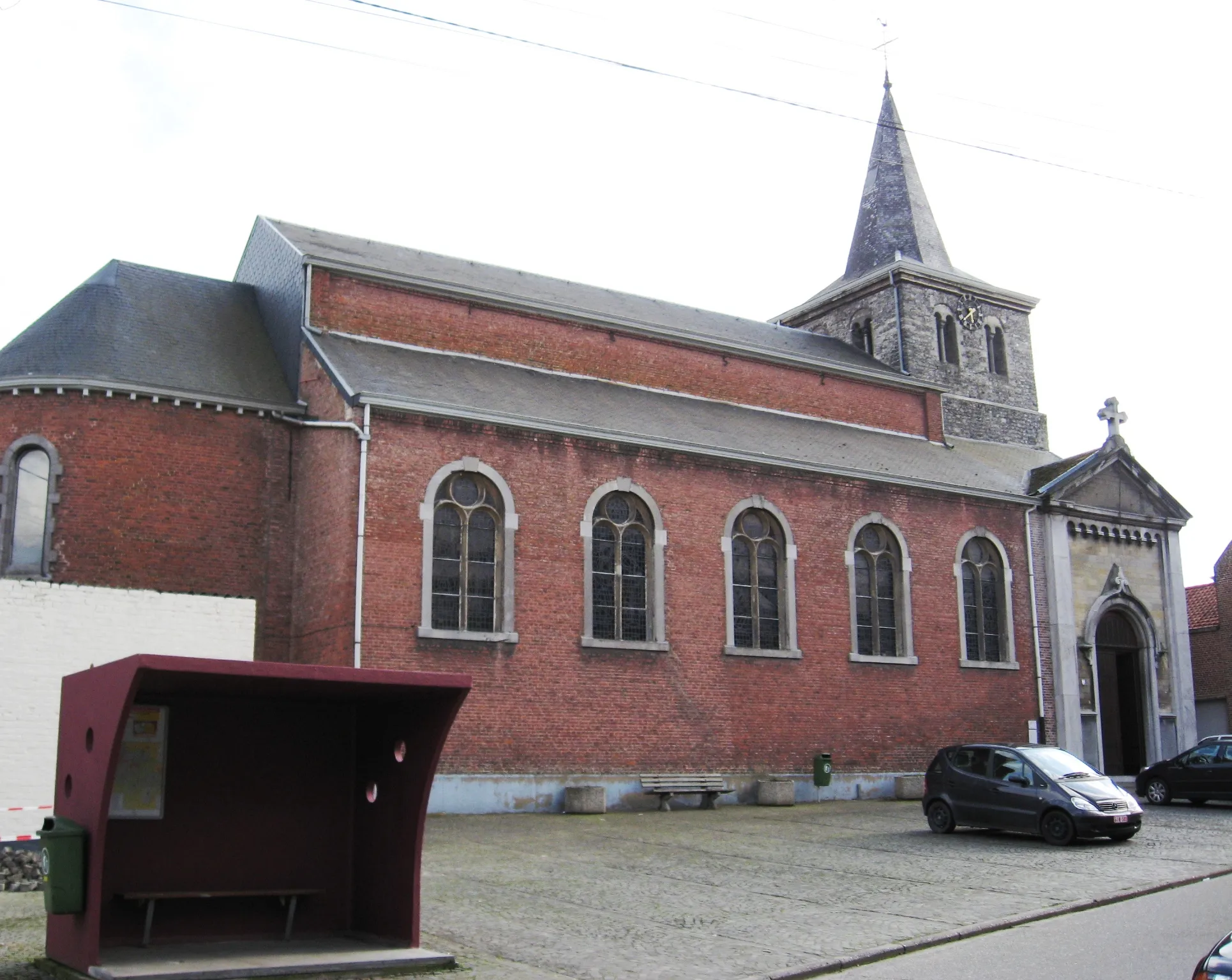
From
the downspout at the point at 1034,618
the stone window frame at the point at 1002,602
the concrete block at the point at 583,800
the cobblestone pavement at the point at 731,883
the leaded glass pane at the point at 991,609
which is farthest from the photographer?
the downspout at the point at 1034,618

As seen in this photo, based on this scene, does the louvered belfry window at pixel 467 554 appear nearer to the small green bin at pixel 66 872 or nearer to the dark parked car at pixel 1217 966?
the small green bin at pixel 66 872

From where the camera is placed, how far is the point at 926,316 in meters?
37.6

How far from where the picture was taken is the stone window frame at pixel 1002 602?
1042 inches

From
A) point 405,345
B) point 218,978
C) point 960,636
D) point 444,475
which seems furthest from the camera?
point 960,636

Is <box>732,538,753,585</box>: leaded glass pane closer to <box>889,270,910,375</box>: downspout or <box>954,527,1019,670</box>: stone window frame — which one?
<box>954,527,1019,670</box>: stone window frame

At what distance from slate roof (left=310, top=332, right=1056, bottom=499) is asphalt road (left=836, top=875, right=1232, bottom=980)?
1243 cm

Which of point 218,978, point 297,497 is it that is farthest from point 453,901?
point 297,497

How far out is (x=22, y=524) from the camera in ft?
→ 68.1

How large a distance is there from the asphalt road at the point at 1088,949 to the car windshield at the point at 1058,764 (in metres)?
5.20

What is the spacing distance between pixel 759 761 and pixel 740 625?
8.07 ft

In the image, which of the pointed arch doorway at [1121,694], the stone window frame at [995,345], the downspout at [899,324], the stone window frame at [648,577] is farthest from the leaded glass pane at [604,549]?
the stone window frame at [995,345]

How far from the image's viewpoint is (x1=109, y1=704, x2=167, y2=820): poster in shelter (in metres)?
8.91

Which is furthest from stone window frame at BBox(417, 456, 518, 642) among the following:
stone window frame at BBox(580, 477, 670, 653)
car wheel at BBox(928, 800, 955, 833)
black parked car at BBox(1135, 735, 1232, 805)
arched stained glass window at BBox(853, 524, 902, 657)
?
black parked car at BBox(1135, 735, 1232, 805)

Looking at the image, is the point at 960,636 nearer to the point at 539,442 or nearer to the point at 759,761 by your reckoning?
the point at 759,761
